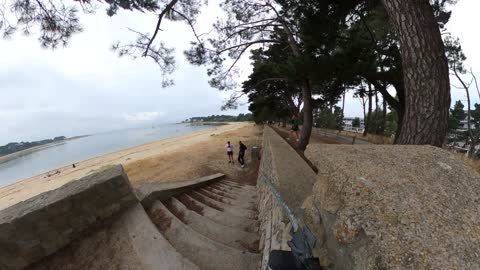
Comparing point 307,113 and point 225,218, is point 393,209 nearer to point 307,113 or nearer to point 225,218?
point 225,218

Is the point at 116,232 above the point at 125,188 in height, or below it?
below

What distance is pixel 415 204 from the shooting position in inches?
38.1

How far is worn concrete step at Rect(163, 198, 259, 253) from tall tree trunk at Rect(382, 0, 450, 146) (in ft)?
6.87

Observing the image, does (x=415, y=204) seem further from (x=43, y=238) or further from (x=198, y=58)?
(x=198, y=58)

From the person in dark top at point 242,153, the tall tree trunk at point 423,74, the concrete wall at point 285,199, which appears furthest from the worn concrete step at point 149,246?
the person in dark top at point 242,153

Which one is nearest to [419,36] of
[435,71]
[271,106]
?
[435,71]

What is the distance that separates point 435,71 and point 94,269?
167 inches

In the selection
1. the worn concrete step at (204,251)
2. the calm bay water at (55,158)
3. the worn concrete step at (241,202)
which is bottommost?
the calm bay water at (55,158)

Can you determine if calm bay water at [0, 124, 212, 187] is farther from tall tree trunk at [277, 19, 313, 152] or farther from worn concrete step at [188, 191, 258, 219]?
tall tree trunk at [277, 19, 313, 152]

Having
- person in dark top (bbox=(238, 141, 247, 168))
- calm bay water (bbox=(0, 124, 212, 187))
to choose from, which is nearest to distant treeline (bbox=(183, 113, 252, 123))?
calm bay water (bbox=(0, 124, 212, 187))

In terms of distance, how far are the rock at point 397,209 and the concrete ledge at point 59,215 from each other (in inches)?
99.4

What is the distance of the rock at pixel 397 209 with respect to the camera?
2.61ft

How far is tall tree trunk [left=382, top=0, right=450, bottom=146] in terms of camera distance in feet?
7.52

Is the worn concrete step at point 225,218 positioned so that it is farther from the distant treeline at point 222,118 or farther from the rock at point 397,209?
the distant treeline at point 222,118
